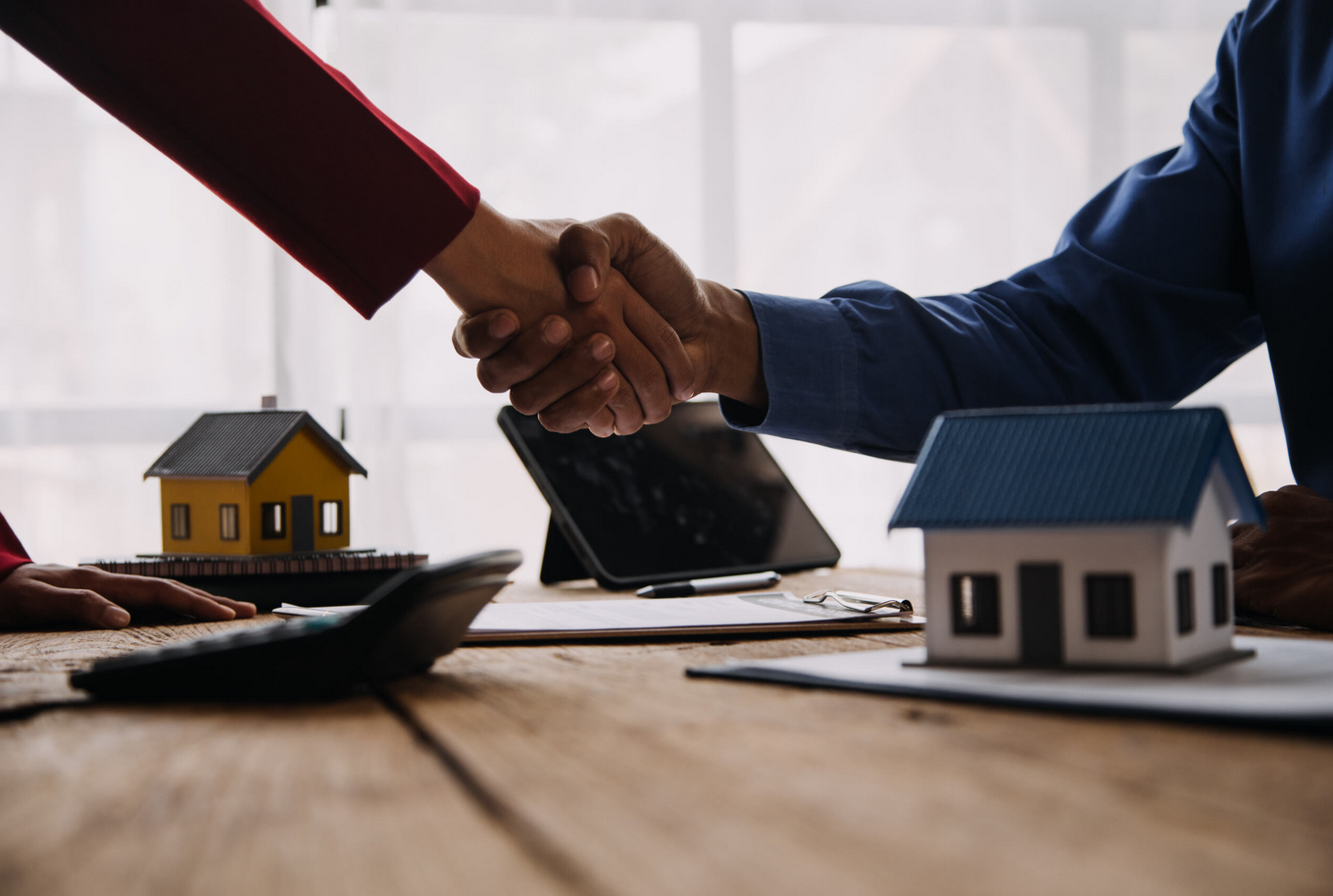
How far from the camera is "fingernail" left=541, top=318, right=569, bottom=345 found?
115 cm

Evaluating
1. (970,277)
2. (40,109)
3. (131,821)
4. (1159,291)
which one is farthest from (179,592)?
(970,277)

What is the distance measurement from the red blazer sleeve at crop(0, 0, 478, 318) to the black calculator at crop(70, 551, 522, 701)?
61cm

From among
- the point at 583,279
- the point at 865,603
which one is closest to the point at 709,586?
the point at 865,603

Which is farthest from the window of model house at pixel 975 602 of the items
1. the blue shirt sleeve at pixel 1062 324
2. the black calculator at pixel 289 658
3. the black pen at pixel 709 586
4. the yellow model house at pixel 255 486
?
the yellow model house at pixel 255 486

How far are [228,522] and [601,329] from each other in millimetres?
449

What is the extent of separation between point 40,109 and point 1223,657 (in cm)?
256

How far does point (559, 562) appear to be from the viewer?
4.25 feet

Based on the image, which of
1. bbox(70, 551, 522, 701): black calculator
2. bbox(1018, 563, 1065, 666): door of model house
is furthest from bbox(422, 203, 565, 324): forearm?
bbox(1018, 563, 1065, 666): door of model house

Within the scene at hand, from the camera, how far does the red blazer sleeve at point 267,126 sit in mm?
917

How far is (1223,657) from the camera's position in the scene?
1.66 ft

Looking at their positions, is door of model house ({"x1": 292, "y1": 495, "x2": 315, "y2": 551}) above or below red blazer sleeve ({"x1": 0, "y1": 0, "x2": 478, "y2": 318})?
below

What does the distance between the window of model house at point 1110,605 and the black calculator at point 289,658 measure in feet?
0.97

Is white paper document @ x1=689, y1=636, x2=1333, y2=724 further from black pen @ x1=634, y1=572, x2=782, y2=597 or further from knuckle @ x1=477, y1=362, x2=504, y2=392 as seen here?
knuckle @ x1=477, y1=362, x2=504, y2=392

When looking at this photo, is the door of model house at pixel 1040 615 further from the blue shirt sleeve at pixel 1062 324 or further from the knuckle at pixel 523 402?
the knuckle at pixel 523 402
